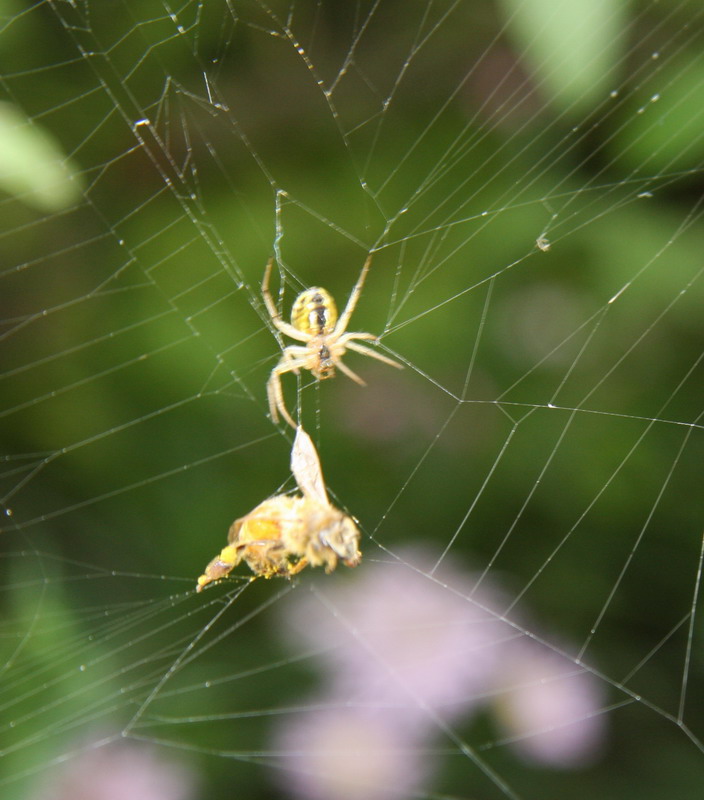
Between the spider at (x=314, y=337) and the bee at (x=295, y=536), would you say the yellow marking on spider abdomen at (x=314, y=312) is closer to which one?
the spider at (x=314, y=337)

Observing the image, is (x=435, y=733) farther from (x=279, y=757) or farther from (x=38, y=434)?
(x=38, y=434)

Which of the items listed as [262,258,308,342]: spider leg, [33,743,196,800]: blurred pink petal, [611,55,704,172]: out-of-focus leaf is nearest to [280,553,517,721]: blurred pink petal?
[33,743,196,800]: blurred pink petal

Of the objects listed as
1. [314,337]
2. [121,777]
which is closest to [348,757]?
[121,777]

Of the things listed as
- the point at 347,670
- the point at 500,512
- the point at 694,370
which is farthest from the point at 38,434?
the point at 694,370

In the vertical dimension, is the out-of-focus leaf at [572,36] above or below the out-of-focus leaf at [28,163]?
below

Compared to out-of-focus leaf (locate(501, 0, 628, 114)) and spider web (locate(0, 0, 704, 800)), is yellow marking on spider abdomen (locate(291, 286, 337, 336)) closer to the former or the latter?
spider web (locate(0, 0, 704, 800))

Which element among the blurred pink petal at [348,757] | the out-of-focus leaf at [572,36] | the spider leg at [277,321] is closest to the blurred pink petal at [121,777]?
the blurred pink petal at [348,757]

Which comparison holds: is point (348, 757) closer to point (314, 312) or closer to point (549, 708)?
point (549, 708)
